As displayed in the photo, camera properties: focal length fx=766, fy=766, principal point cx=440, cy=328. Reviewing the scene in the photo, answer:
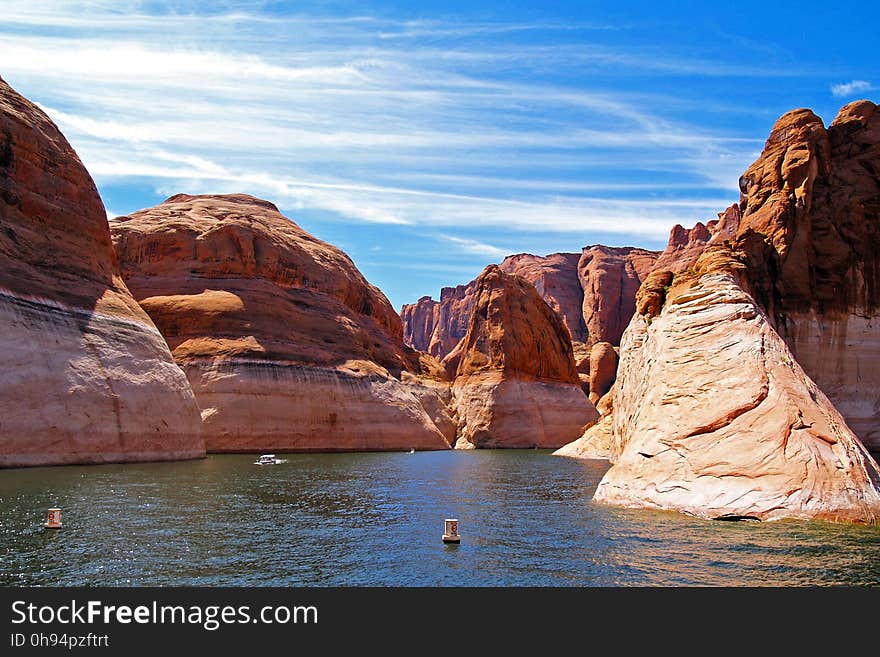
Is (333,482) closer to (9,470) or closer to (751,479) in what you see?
(9,470)

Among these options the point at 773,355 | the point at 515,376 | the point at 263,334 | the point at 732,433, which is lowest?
the point at 732,433

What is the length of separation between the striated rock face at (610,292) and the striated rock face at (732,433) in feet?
457

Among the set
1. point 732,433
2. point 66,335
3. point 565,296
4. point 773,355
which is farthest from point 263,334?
point 565,296

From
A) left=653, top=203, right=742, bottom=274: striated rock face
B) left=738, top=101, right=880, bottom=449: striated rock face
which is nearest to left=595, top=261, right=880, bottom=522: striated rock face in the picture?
left=738, top=101, right=880, bottom=449: striated rock face

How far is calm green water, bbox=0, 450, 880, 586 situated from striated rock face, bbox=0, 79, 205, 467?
566 cm

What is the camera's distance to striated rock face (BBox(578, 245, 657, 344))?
175500 mm

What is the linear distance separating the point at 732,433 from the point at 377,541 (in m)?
12.8

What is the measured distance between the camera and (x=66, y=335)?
4425cm

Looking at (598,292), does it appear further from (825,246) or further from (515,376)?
(825,246)

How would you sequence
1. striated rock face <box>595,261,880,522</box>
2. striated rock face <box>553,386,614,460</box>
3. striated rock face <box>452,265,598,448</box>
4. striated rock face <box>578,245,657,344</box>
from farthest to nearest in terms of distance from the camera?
striated rock face <box>578,245,657,344</box> < striated rock face <box>452,265,598,448</box> < striated rock face <box>553,386,614,460</box> < striated rock face <box>595,261,880,522</box>

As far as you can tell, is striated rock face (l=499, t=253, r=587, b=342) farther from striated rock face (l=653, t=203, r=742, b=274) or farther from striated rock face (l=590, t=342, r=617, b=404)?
striated rock face (l=590, t=342, r=617, b=404)
